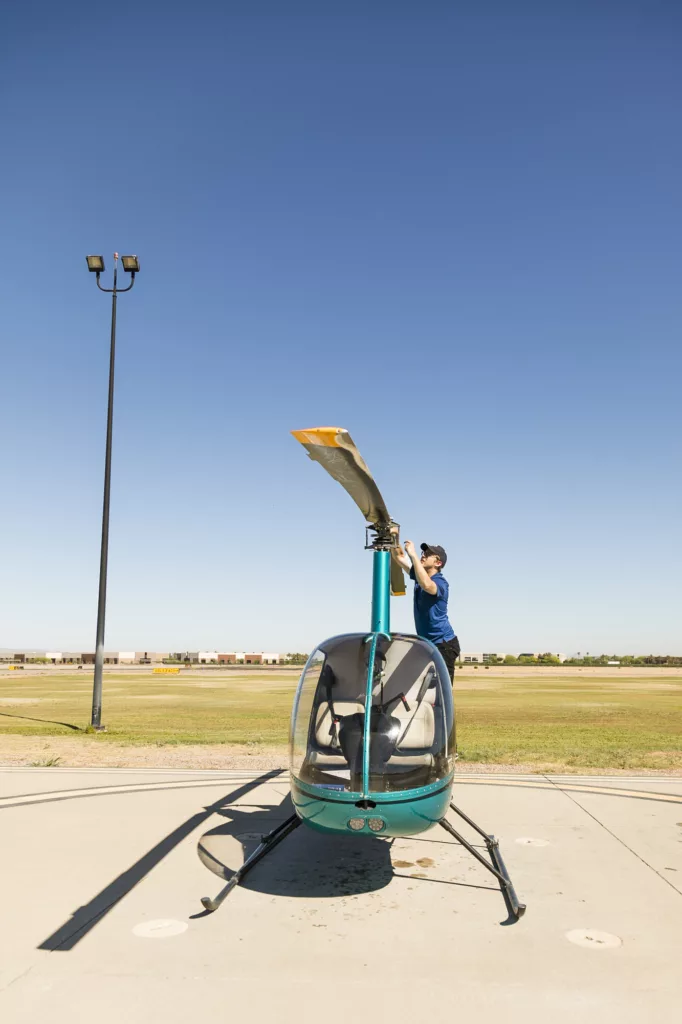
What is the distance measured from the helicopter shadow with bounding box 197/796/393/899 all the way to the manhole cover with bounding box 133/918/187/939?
0.81m

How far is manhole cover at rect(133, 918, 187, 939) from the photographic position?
13.9 ft

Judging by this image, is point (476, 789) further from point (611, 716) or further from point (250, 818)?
point (611, 716)

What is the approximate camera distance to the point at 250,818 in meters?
7.18

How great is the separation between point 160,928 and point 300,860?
1713 millimetres

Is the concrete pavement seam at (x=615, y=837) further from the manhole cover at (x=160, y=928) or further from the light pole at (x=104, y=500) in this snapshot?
the light pole at (x=104, y=500)

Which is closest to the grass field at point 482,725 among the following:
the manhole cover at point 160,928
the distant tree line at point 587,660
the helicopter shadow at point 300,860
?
the helicopter shadow at point 300,860

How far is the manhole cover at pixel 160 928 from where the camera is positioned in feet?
13.9

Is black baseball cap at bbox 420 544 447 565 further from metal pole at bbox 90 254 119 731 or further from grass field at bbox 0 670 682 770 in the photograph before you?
metal pole at bbox 90 254 119 731

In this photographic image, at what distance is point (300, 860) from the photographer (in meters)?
5.84

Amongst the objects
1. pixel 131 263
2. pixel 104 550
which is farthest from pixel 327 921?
pixel 131 263

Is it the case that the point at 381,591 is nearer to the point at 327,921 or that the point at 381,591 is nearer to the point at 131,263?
the point at 327,921

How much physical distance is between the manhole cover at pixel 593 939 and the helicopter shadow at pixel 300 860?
4.71 feet

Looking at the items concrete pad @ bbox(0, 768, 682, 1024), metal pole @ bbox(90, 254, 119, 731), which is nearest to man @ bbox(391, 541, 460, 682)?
concrete pad @ bbox(0, 768, 682, 1024)

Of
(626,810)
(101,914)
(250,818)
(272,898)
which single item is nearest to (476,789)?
(626,810)
